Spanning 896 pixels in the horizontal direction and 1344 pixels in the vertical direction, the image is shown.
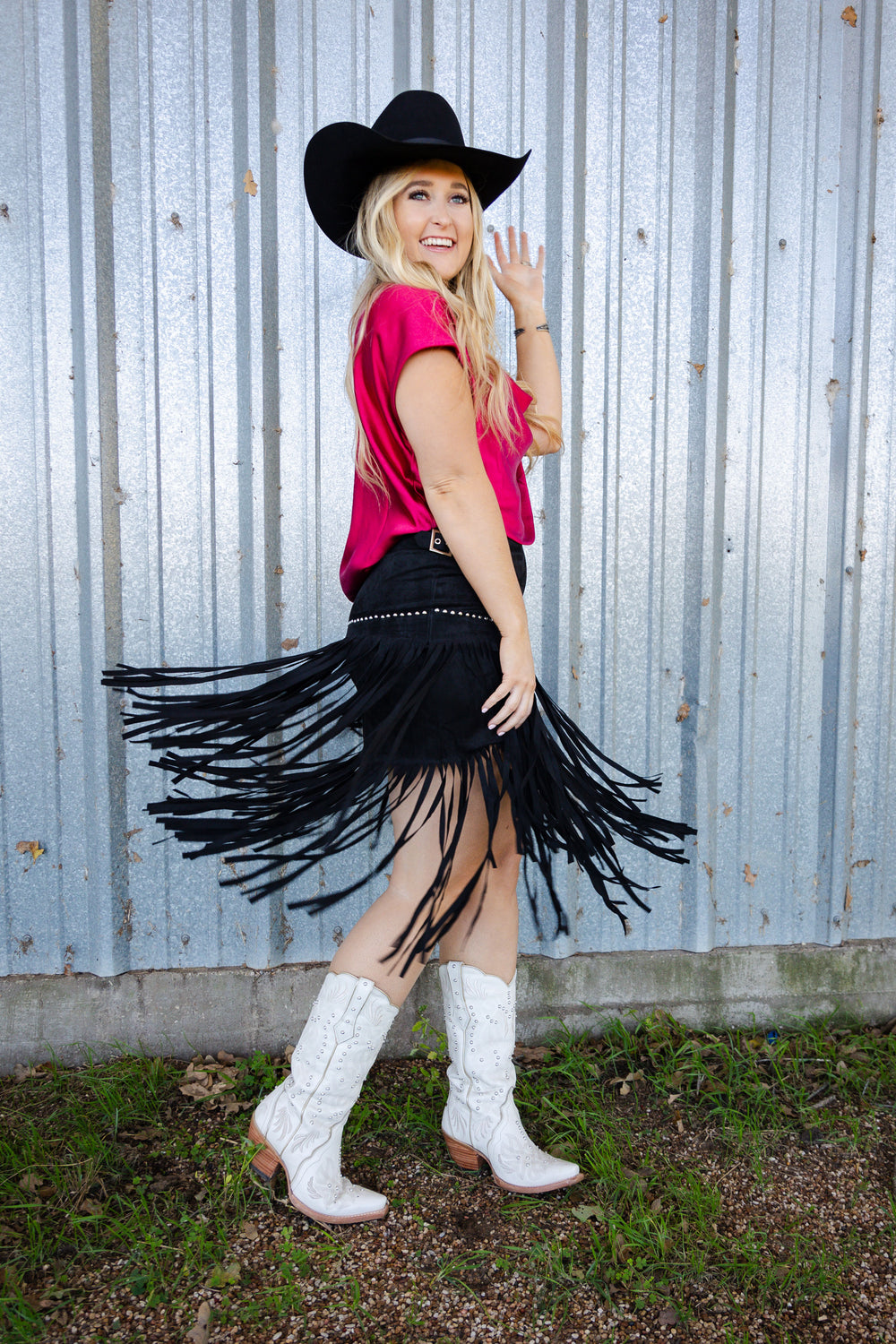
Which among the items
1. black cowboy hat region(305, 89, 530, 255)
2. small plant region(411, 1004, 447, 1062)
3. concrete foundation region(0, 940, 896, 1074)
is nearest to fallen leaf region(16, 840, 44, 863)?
A: concrete foundation region(0, 940, 896, 1074)

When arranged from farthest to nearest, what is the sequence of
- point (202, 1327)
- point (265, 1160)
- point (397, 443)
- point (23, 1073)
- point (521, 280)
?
point (23, 1073), point (521, 280), point (265, 1160), point (397, 443), point (202, 1327)

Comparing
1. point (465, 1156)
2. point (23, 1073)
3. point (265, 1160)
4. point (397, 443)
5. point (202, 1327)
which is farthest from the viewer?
point (23, 1073)

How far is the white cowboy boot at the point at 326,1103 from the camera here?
1.53 metres

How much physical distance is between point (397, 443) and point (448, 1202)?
161cm

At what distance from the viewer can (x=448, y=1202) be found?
67.3 inches

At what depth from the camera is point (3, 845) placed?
7.47 ft

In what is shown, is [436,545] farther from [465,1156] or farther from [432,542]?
[465,1156]

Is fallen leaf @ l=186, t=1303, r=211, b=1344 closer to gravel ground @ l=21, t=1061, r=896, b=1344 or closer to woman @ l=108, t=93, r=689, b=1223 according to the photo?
gravel ground @ l=21, t=1061, r=896, b=1344

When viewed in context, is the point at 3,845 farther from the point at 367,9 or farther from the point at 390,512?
→ the point at 367,9

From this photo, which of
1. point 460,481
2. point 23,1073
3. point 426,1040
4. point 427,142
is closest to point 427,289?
point 427,142

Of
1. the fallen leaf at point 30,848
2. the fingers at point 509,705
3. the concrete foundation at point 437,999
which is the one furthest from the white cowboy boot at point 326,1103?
the fallen leaf at point 30,848

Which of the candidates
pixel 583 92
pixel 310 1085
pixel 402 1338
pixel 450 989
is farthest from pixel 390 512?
pixel 583 92

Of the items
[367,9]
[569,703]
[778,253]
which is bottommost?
[569,703]

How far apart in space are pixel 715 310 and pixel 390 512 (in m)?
1.50
